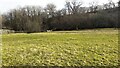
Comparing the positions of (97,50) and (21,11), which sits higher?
(21,11)

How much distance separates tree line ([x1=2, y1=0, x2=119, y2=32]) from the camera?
55250 mm

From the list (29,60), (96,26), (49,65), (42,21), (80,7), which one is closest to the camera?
(49,65)

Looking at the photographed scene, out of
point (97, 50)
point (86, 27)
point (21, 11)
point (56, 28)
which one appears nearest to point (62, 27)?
point (56, 28)

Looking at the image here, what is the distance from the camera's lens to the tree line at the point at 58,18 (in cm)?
5525

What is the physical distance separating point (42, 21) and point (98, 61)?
52.5 metres

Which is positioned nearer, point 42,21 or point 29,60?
point 29,60

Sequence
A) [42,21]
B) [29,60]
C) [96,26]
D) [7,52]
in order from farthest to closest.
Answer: [42,21], [96,26], [7,52], [29,60]

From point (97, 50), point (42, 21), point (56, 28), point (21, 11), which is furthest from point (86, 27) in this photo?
point (97, 50)

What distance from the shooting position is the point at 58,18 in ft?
214

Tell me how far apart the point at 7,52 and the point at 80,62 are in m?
4.05

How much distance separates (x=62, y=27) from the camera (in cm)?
5909

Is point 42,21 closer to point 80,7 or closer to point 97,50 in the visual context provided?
point 80,7

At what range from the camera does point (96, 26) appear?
5669 cm

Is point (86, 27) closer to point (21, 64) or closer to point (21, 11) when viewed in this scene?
point (21, 11)
